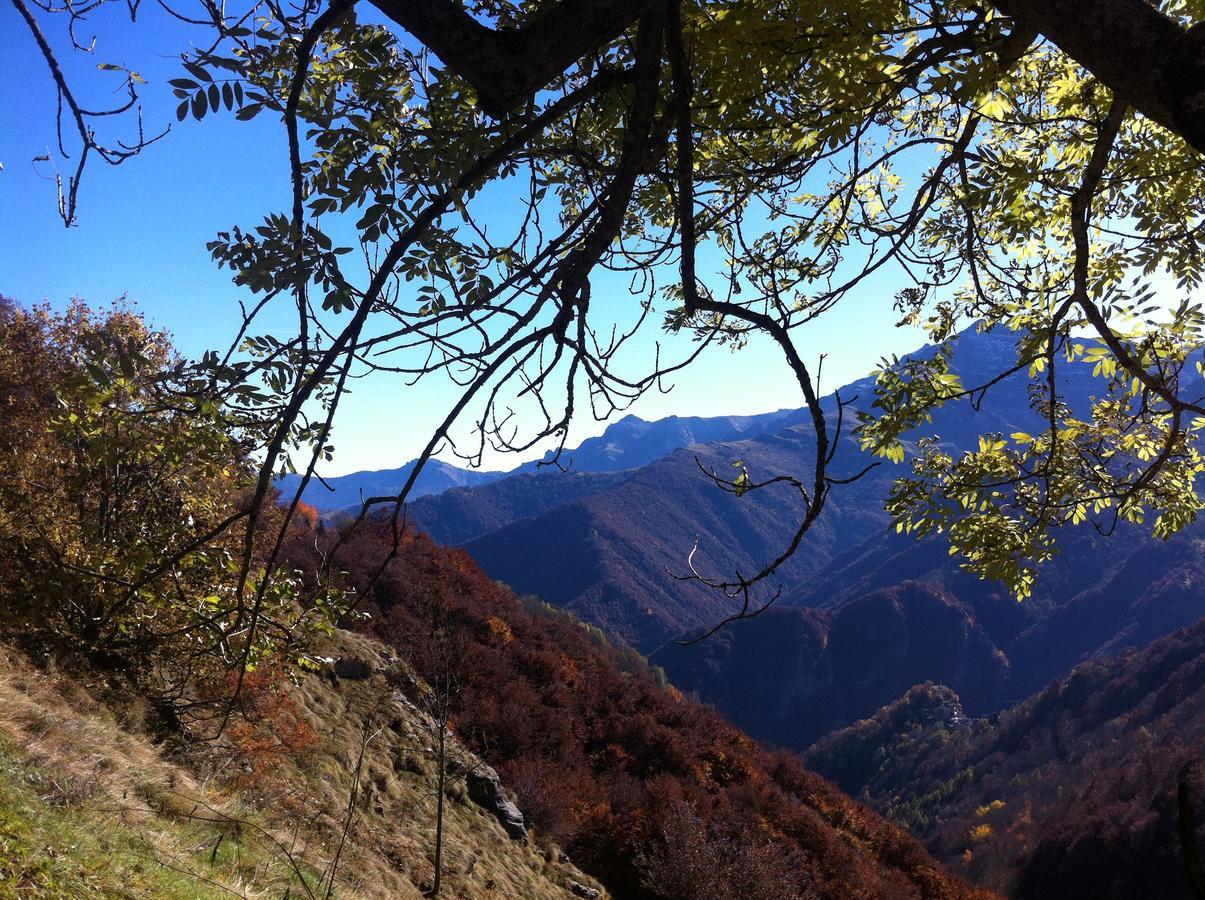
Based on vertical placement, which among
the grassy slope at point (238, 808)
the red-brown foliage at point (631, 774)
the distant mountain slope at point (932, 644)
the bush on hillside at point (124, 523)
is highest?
the bush on hillside at point (124, 523)

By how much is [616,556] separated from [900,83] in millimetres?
161096

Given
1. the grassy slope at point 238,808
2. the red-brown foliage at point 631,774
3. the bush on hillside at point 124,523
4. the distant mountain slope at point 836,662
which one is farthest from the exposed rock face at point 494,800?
the distant mountain slope at point 836,662

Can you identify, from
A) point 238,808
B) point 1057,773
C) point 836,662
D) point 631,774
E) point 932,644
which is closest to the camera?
point 238,808

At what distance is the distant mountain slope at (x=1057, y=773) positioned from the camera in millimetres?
39284

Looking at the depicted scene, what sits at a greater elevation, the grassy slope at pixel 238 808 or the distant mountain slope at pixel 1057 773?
the grassy slope at pixel 238 808

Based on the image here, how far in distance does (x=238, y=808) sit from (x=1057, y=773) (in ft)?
252

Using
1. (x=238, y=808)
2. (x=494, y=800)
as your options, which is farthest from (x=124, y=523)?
(x=494, y=800)

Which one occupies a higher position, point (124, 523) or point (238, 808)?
point (124, 523)

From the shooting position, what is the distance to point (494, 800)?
584 inches

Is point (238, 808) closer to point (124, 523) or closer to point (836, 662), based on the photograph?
point (124, 523)

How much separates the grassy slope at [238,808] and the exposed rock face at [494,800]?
32cm

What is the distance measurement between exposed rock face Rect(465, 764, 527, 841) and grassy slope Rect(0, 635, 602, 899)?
0.32 m

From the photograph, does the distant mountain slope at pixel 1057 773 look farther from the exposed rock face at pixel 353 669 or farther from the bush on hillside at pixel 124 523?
the bush on hillside at pixel 124 523

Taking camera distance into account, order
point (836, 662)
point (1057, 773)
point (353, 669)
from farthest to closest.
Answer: point (836, 662), point (1057, 773), point (353, 669)
